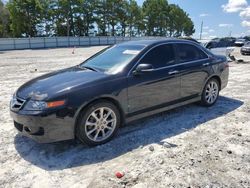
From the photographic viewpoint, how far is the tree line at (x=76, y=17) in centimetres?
4662

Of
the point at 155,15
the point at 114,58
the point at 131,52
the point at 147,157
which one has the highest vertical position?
the point at 155,15

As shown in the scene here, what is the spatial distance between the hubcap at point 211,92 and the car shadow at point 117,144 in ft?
1.49

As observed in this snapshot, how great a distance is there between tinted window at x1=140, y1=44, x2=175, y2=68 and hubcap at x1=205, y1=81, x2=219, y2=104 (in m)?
1.38

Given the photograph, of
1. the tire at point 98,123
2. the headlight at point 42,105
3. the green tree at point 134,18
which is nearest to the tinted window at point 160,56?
the tire at point 98,123

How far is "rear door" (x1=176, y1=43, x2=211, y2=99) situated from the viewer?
512 cm

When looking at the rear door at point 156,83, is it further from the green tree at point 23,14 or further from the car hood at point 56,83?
the green tree at point 23,14

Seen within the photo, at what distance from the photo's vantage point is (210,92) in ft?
19.0

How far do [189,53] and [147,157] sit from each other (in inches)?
107

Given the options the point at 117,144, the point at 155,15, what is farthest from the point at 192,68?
the point at 155,15

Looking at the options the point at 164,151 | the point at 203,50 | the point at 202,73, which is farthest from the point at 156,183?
the point at 203,50

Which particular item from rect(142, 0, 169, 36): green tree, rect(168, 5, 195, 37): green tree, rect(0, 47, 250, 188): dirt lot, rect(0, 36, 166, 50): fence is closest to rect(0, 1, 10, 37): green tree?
rect(0, 36, 166, 50): fence

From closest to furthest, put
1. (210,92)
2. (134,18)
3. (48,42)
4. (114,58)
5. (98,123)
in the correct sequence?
1. (98,123)
2. (114,58)
3. (210,92)
4. (48,42)
5. (134,18)

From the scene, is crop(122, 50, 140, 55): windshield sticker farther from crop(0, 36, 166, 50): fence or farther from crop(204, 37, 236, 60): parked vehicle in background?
crop(0, 36, 166, 50): fence

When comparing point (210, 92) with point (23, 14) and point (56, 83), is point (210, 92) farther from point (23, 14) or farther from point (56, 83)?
point (23, 14)
